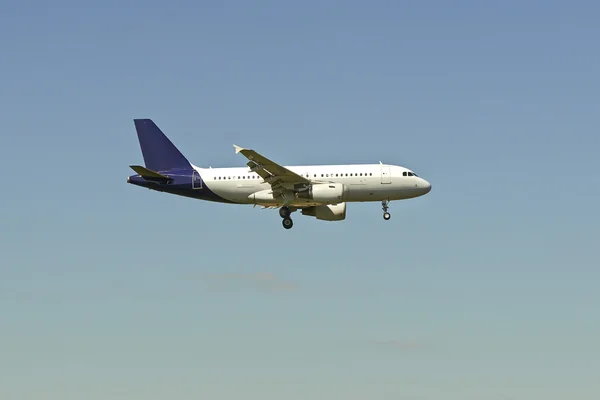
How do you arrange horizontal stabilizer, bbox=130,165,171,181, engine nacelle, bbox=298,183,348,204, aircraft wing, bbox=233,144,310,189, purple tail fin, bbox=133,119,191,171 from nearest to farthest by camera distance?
aircraft wing, bbox=233,144,310,189 < engine nacelle, bbox=298,183,348,204 < horizontal stabilizer, bbox=130,165,171,181 < purple tail fin, bbox=133,119,191,171

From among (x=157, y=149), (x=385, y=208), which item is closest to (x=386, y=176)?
(x=385, y=208)

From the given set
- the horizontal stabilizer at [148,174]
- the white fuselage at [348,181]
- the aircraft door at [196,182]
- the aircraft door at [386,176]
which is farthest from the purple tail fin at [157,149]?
the aircraft door at [386,176]

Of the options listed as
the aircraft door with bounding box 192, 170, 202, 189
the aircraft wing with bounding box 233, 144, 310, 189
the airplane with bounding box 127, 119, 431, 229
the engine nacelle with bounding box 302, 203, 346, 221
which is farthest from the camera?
the engine nacelle with bounding box 302, 203, 346, 221

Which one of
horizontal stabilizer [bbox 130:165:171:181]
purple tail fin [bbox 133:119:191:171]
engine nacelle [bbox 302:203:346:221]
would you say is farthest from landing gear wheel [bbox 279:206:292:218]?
horizontal stabilizer [bbox 130:165:171:181]

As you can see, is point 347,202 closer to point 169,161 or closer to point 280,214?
point 280,214

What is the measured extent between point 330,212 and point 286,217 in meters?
3.30

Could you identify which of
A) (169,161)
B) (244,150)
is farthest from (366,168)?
(169,161)

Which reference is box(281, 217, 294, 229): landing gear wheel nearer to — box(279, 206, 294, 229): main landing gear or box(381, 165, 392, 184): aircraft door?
box(279, 206, 294, 229): main landing gear

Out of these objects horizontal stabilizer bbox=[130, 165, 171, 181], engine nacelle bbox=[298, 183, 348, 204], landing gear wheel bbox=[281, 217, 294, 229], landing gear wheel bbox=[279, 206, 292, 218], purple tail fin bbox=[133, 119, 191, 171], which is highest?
purple tail fin bbox=[133, 119, 191, 171]

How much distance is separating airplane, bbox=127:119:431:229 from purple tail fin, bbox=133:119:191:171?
0.97 feet

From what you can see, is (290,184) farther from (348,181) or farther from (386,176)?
(386,176)

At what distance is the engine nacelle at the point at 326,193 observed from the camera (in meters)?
68.1

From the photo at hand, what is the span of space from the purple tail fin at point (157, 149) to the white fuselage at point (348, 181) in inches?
123

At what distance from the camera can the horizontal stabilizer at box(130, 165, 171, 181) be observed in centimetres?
7019
